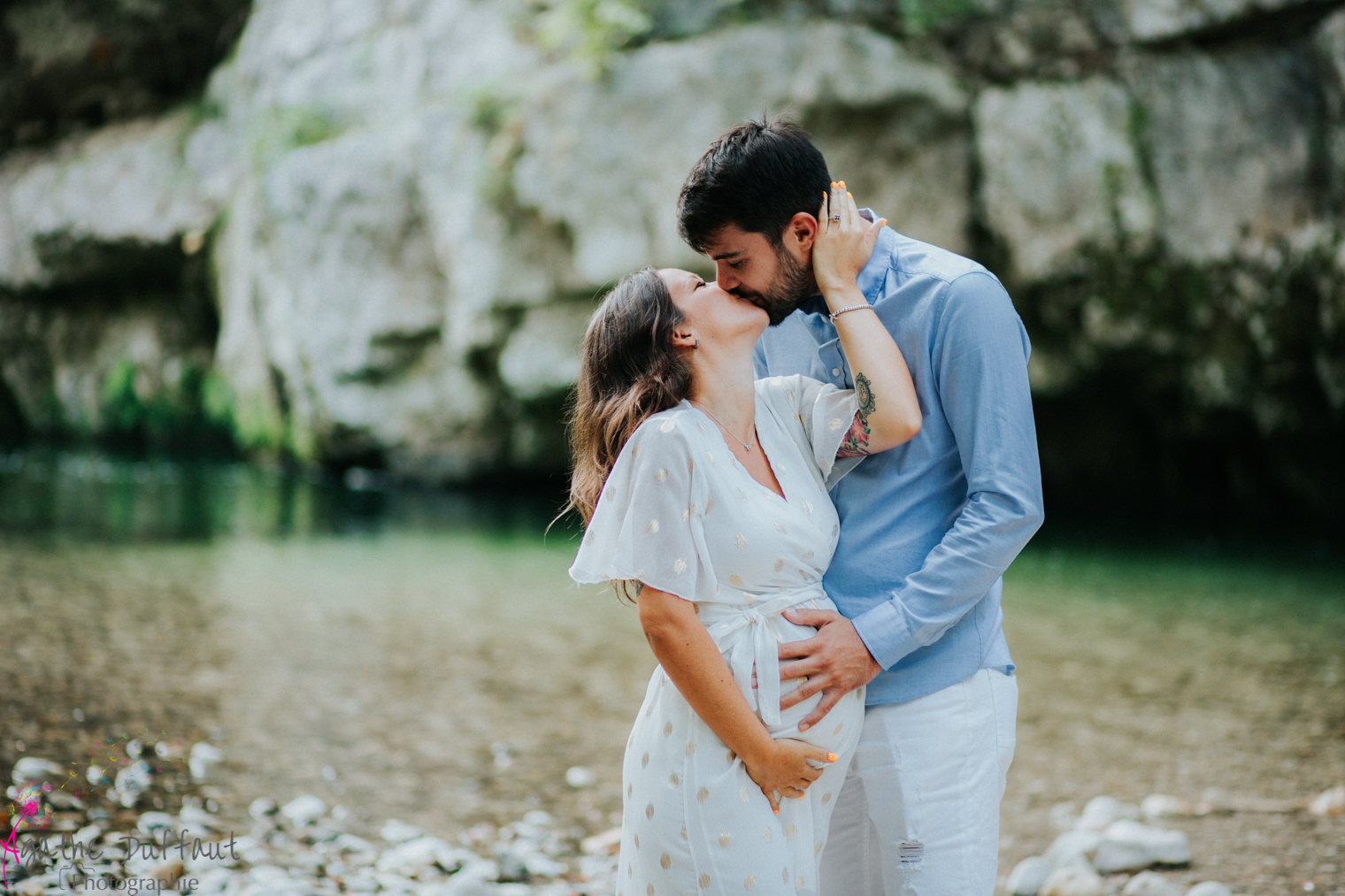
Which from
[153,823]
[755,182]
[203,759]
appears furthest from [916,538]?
[203,759]

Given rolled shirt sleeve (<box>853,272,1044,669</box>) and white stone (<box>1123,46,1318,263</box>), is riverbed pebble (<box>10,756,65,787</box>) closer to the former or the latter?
rolled shirt sleeve (<box>853,272,1044,669</box>)

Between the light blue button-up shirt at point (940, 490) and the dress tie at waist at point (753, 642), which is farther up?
the light blue button-up shirt at point (940, 490)

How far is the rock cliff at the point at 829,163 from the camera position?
33.1 ft

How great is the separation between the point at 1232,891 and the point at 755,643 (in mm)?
2203

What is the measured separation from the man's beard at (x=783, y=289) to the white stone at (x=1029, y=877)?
2211mm

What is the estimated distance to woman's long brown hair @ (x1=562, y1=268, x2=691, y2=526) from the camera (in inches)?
80.4

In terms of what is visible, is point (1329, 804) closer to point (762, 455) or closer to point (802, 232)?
point (762, 455)

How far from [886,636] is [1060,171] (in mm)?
9536

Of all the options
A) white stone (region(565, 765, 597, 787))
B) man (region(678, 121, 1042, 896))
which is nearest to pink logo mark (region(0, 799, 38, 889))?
white stone (region(565, 765, 597, 787))

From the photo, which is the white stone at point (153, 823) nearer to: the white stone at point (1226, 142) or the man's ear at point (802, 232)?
the man's ear at point (802, 232)

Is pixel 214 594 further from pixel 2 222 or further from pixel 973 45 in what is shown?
pixel 2 222

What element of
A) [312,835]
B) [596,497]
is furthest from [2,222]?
[596,497]

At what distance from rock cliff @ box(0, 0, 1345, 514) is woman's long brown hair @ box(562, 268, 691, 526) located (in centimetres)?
575

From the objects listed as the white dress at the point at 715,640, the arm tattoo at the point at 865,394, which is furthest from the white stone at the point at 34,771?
the arm tattoo at the point at 865,394
